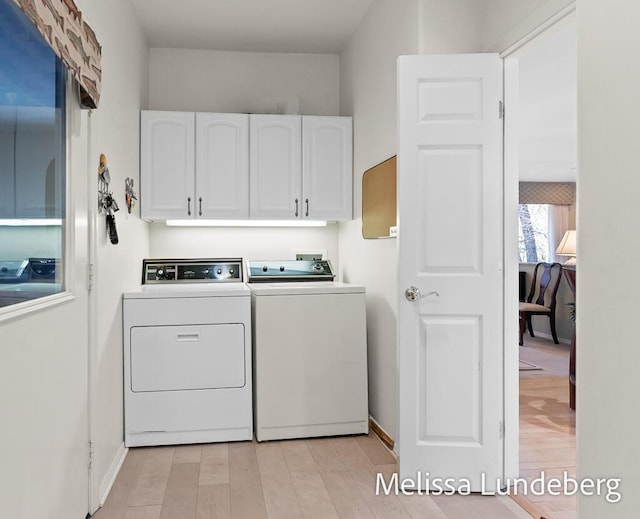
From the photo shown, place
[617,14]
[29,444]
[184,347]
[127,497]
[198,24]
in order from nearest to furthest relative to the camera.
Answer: [617,14], [29,444], [127,497], [184,347], [198,24]

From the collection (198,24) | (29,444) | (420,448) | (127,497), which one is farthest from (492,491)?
(198,24)

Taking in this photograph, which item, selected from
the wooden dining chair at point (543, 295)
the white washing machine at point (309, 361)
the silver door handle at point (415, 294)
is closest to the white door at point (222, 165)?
the white washing machine at point (309, 361)

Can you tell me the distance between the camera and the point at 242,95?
4.11 m

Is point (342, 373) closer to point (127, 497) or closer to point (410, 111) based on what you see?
point (127, 497)

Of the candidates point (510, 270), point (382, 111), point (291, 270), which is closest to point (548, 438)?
point (510, 270)

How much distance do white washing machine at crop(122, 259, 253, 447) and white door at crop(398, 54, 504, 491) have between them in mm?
1136

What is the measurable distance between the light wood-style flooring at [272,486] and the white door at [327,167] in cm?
159

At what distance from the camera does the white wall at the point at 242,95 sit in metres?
4.03

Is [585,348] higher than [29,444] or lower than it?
higher

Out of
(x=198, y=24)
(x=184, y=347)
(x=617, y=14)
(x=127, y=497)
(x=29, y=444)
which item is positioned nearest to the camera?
(x=617, y=14)

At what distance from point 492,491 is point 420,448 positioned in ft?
1.21

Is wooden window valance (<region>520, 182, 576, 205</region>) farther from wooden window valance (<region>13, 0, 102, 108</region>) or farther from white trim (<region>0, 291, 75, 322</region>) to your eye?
white trim (<region>0, 291, 75, 322</region>)

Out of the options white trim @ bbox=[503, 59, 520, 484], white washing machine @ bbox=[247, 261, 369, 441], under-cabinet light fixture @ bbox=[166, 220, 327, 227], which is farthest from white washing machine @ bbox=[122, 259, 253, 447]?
white trim @ bbox=[503, 59, 520, 484]

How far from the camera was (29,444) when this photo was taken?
1551 millimetres
